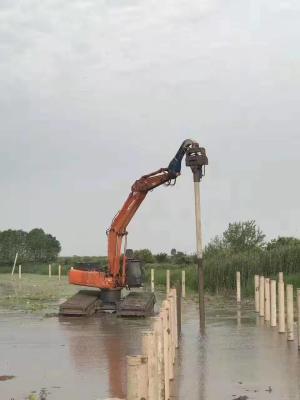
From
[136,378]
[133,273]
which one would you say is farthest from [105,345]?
[136,378]

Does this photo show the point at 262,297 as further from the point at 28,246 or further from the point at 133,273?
the point at 28,246

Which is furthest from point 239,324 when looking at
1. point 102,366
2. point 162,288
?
point 162,288

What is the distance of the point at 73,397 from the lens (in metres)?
10.8

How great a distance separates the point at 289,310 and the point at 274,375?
476 cm

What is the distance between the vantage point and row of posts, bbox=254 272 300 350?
54.8ft

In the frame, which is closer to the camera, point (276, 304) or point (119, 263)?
point (276, 304)

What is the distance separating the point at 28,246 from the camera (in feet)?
300

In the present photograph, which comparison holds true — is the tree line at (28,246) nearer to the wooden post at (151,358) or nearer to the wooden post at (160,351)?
the wooden post at (160,351)

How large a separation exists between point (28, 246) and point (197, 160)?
2946 inches

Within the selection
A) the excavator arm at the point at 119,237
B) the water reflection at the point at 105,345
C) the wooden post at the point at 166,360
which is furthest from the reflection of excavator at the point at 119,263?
the wooden post at the point at 166,360

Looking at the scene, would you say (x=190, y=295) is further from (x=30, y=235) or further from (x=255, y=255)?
(x=30, y=235)

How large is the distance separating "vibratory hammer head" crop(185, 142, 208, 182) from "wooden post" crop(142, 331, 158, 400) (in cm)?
1017

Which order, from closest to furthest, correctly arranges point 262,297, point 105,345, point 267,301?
point 105,345
point 267,301
point 262,297

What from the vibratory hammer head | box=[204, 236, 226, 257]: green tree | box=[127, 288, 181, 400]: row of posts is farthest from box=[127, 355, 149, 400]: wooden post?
box=[204, 236, 226, 257]: green tree
